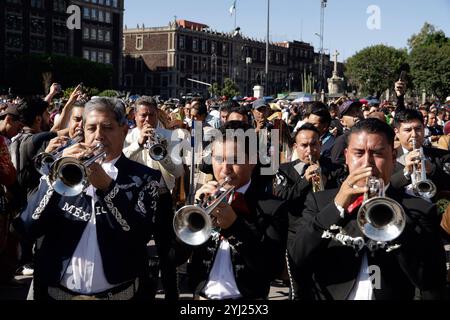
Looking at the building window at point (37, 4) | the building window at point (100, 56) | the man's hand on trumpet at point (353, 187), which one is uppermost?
the building window at point (37, 4)

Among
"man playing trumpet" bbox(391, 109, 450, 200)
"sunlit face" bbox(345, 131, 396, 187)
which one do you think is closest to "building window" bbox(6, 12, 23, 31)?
"man playing trumpet" bbox(391, 109, 450, 200)

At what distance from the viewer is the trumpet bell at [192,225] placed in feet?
10.3

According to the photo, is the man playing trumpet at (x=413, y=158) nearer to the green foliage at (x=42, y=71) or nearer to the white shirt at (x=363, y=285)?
the white shirt at (x=363, y=285)

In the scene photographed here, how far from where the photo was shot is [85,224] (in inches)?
132

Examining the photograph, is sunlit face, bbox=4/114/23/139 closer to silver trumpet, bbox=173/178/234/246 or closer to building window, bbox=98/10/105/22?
silver trumpet, bbox=173/178/234/246

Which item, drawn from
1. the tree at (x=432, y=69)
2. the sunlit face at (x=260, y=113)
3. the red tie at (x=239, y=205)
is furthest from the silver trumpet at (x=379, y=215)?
the tree at (x=432, y=69)

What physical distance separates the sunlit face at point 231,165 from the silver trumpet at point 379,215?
85cm

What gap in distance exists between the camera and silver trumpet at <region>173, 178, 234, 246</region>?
10.3 feet

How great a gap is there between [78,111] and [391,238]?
392 centimetres

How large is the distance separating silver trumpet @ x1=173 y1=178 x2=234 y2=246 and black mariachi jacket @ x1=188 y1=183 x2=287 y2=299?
18 centimetres

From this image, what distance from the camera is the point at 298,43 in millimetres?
121500

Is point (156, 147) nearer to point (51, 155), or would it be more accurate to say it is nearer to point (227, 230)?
point (51, 155)

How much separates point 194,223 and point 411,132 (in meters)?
3.45
